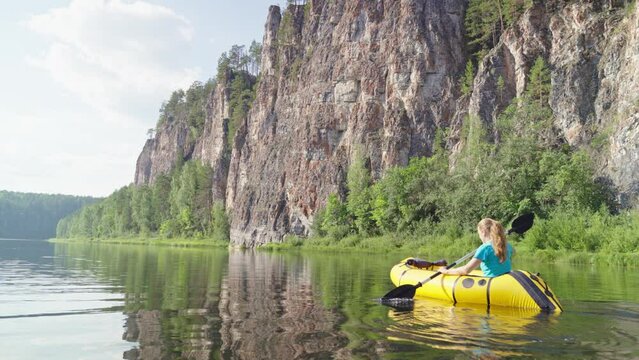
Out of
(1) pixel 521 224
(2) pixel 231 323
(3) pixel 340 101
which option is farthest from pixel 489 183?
(2) pixel 231 323

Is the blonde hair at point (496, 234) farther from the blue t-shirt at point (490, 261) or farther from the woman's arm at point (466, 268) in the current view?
the woman's arm at point (466, 268)

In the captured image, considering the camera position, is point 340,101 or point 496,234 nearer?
point 496,234

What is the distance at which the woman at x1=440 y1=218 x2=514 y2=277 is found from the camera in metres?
11.4

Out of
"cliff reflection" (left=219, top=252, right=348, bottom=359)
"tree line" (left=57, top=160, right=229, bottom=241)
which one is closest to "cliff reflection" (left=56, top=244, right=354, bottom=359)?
"cliff reflection" (left=219, top=252, right=348, bottom=359)

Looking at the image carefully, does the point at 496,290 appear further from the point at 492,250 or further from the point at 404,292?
the point at 404,292

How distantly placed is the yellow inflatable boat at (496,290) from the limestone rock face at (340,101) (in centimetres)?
5454

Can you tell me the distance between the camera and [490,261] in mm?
11945

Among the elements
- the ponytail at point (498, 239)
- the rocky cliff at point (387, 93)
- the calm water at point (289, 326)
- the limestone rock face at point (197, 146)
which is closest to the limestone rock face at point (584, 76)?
the rocky cliff at point (387, 93)

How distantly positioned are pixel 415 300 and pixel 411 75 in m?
58.7

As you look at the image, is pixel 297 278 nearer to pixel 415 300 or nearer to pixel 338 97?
pixel 415 300

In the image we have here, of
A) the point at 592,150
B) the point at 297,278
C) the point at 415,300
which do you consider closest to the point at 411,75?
the point at 592,150

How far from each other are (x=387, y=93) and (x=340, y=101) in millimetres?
7872

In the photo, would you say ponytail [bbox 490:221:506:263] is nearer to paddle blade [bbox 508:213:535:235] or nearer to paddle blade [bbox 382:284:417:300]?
paddle blade [bbox 382:284:417:300]

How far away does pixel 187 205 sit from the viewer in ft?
365
